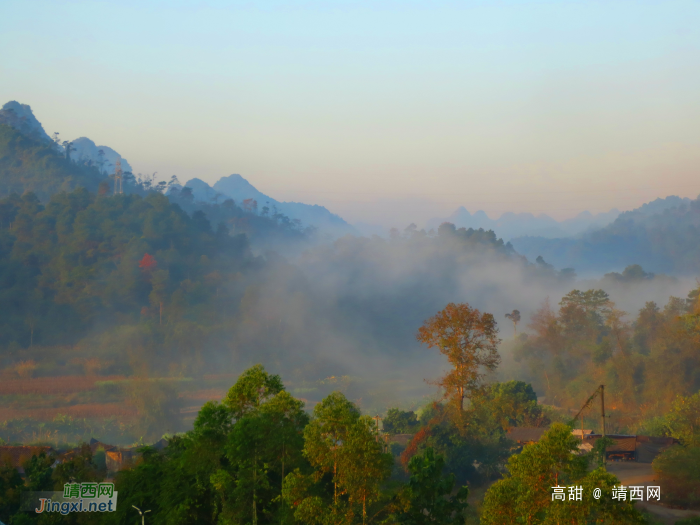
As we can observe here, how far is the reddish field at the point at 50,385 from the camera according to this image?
1766 inches

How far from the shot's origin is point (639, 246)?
349 feet

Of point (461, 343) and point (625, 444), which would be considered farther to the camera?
point (625, 444)

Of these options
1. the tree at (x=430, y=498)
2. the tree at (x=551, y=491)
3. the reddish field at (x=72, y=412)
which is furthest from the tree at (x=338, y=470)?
the reddish field at (x=72, y=412)

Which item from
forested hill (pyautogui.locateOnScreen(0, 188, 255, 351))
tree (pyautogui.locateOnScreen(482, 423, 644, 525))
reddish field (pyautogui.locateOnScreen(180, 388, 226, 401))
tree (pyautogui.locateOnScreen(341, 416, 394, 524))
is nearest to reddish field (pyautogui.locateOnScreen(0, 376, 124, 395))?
forested hill (pyautogui.locateOnScreen(0, 188, 255, 351))

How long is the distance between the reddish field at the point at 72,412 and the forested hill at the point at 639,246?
258ft

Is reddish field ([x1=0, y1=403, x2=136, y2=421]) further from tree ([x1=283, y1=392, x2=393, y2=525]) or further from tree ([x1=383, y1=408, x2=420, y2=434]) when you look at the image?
tree ([x1=283, y1=392, x2=393, y2=525])

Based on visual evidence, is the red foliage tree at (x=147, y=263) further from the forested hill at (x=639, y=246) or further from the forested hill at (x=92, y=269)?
the forested hill at (x=639, y=246)

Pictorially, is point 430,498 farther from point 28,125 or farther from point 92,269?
point 28,125

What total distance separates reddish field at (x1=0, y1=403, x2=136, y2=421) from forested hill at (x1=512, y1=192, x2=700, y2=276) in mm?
78618

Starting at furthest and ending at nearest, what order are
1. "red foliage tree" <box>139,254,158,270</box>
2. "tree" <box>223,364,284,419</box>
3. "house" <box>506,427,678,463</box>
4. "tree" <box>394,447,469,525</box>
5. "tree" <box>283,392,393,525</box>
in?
"red foliage tree" <box>139,254,158,270</box> < "house" <box>506,427,678,463</box> < "tree" <box>223,364,284,419</box> < "tree" <box>394,447,469,525</box> < "tree" <box>283,392,393,525</box>

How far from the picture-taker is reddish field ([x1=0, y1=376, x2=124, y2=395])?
4484 centimetres

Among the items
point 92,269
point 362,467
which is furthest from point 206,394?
point 362,467

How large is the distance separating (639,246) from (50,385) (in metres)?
95.7

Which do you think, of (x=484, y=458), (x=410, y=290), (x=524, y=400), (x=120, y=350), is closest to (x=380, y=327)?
(x=410, y=290)
